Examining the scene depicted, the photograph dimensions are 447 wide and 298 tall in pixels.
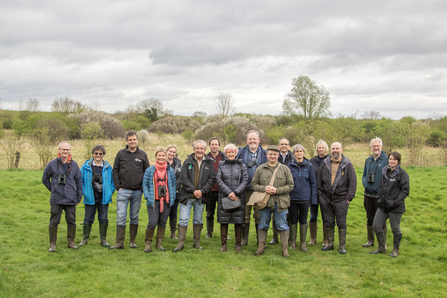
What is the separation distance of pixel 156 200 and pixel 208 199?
1.00 metres

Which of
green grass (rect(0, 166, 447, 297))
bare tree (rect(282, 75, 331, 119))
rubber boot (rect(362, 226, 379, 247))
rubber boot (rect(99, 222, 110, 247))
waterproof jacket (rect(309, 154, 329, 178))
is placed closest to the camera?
green grass (rect(0, 166, 447, 297))

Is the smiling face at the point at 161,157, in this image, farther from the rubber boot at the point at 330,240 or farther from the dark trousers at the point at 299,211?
the rubber boot at the point at 330,240

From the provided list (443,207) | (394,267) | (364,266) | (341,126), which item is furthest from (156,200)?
(341,126)

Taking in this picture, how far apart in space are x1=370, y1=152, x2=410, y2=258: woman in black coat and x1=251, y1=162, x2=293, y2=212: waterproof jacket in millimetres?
1675

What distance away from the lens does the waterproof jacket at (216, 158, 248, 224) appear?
5.80 metres

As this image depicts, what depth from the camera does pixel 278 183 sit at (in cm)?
564

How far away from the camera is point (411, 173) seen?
48.6ft

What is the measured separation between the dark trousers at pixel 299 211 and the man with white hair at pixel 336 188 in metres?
0.37

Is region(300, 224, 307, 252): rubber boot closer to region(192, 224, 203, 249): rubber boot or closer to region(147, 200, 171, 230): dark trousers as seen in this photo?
region(192, 224, 203, 249): rubber boot

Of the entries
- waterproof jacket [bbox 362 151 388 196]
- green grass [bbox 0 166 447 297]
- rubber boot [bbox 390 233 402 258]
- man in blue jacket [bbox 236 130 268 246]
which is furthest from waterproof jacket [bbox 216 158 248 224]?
rubber boot [bbox 390 233 402 258]

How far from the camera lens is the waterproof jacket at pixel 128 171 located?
5844 mm

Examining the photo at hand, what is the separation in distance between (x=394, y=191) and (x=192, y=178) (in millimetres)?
3572

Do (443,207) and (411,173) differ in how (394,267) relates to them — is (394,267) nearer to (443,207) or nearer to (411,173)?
(443,207)

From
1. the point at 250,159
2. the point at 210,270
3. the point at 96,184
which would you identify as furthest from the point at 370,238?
the point at 96,184
